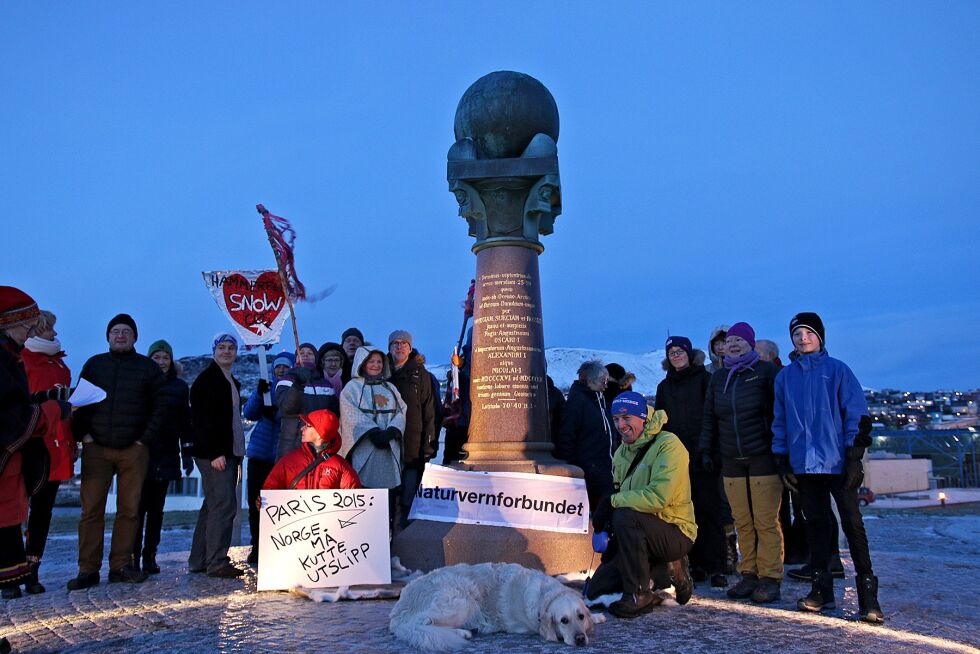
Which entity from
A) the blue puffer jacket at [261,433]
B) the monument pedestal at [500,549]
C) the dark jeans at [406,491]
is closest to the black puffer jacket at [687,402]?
the monument pedestal at [500,549]

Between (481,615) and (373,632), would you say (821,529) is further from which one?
(373,632)

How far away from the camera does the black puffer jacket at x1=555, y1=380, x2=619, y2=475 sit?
328 inches

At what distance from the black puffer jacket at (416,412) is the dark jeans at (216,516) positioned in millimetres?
1723

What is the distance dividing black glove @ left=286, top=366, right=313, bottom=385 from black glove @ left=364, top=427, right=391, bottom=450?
91cm

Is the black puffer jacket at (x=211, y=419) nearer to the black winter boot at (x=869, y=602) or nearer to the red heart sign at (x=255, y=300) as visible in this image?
the red heart sign at (x=255, y=300)

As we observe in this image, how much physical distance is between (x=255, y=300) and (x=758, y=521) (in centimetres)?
647

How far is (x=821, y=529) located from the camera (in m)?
5.85

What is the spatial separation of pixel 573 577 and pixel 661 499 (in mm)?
1607

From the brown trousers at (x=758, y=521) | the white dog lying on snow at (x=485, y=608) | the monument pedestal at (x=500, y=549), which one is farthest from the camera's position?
the monument pedestal at (x=500, y=549)

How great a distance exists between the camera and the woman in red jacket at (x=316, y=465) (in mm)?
6816

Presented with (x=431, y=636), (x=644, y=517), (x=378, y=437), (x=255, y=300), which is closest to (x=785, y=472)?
(x=644, y=517)

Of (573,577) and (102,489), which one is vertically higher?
(102,489)

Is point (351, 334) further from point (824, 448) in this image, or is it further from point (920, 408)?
point (920, 408)

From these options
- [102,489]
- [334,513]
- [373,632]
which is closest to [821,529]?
[373,632]
